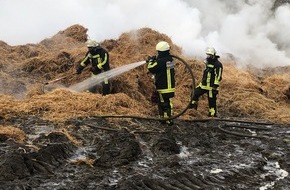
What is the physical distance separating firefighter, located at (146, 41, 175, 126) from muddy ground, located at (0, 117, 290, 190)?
0.50 metres

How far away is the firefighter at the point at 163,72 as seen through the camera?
838 centimetres

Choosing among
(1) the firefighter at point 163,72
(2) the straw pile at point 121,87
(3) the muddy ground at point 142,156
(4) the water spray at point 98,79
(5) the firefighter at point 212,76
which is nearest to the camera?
(3) the muddy ground at point 142,156

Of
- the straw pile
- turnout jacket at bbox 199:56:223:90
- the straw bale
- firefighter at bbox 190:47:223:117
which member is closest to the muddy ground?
the straw bale

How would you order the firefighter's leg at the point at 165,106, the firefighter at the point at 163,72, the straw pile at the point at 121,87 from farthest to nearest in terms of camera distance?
the straw pile at the point at 121,87 < the firefighter's leg at the point at 165,106 < the firefighter at the point at 163,72

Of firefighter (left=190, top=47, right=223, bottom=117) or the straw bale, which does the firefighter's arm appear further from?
the straw bale

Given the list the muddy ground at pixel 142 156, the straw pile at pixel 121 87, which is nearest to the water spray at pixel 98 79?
the straw pile at pixel 121 87

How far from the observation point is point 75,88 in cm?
1126

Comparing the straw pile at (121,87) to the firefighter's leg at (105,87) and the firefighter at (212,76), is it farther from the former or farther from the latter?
the firefighter's leg at (105,87)

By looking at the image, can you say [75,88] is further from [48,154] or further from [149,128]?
[48,154]

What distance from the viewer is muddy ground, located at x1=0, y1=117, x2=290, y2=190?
541 centimetres

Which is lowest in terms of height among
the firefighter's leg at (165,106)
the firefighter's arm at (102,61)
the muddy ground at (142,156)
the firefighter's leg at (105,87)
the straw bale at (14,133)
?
the muddy ground at (142,156)

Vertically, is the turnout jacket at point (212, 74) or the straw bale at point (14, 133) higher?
the turnout jacket at point (212, 74)

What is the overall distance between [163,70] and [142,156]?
7.72 feet

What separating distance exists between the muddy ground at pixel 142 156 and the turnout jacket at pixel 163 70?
77 cm
